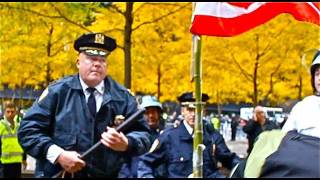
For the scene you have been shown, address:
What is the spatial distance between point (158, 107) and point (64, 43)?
7.34 meters

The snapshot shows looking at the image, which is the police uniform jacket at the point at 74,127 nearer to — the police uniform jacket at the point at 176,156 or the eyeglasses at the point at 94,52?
the eyeglasses at the point at 94,52

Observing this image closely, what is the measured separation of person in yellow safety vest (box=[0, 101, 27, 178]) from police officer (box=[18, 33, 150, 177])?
6375 mm

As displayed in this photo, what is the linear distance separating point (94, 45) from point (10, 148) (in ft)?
21.9

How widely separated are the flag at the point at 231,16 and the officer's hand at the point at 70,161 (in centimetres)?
124

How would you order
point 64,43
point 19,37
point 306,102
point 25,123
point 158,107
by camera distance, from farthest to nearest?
point 64,43
point 19,37
point 158,107
point 25,123
point 306,102

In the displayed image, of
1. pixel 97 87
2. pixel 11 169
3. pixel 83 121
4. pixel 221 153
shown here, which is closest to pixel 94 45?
pixel 97 87

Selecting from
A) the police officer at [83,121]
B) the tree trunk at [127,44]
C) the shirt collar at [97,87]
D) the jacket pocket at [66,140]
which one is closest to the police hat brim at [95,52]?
the police officer at [83,121]

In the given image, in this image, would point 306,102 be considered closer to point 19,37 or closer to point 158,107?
point 158,107

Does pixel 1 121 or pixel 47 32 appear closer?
pixel 1 121

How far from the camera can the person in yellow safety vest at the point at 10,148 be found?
9.77 m

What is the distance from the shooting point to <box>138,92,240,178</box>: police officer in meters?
5.64

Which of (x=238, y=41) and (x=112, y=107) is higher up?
(x=238, y=41)

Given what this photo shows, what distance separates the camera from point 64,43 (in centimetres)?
1387

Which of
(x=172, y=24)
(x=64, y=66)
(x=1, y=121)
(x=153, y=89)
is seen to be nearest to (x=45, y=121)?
(x=1, y=121)
